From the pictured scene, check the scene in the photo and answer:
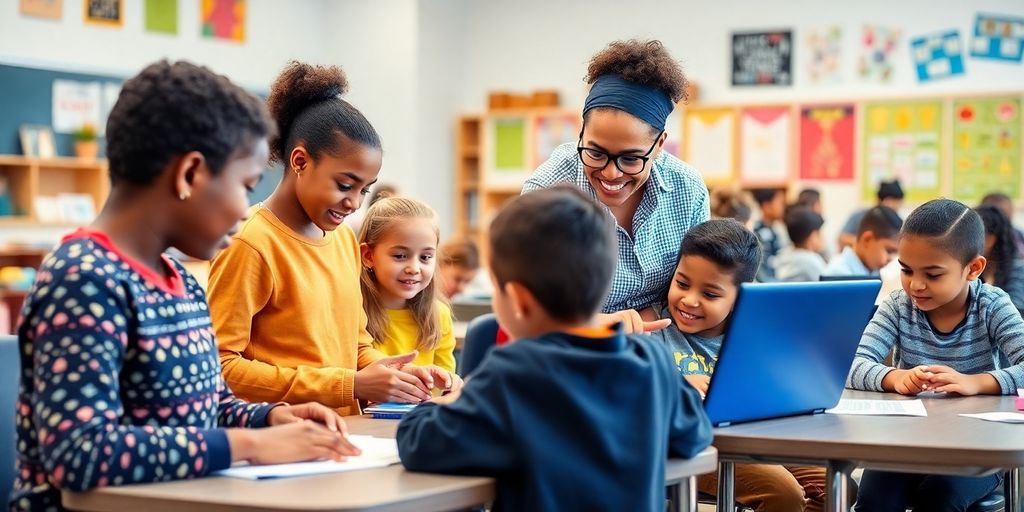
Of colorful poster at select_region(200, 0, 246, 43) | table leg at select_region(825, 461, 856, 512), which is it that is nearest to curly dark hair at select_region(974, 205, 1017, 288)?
table leg at select_region(825, 461, 856, 512)

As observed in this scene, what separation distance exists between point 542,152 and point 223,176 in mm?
8380

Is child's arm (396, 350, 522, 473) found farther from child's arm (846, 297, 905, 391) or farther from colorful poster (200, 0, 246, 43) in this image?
colorful poster (200, 0, 246, 43)

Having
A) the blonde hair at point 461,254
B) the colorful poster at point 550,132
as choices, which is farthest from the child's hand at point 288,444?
the colorful poster at point 550,132

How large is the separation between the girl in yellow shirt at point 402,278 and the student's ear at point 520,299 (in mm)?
1130

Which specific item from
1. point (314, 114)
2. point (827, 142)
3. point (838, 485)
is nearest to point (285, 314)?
point (314, 114)

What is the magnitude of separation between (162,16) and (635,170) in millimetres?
7003

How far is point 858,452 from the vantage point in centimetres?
177

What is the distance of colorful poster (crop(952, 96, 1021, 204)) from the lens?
8.45m

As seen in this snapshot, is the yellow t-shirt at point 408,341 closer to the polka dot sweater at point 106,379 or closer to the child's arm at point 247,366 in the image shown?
the child's arm at point 247,366

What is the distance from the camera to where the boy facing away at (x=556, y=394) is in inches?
57.6

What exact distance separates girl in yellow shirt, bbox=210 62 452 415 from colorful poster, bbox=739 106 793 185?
7.05 meters

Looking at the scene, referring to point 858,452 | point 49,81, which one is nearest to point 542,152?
point 49,81

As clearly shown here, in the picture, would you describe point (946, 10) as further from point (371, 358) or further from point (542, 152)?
point (371, 358)

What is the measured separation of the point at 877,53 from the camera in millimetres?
8922
